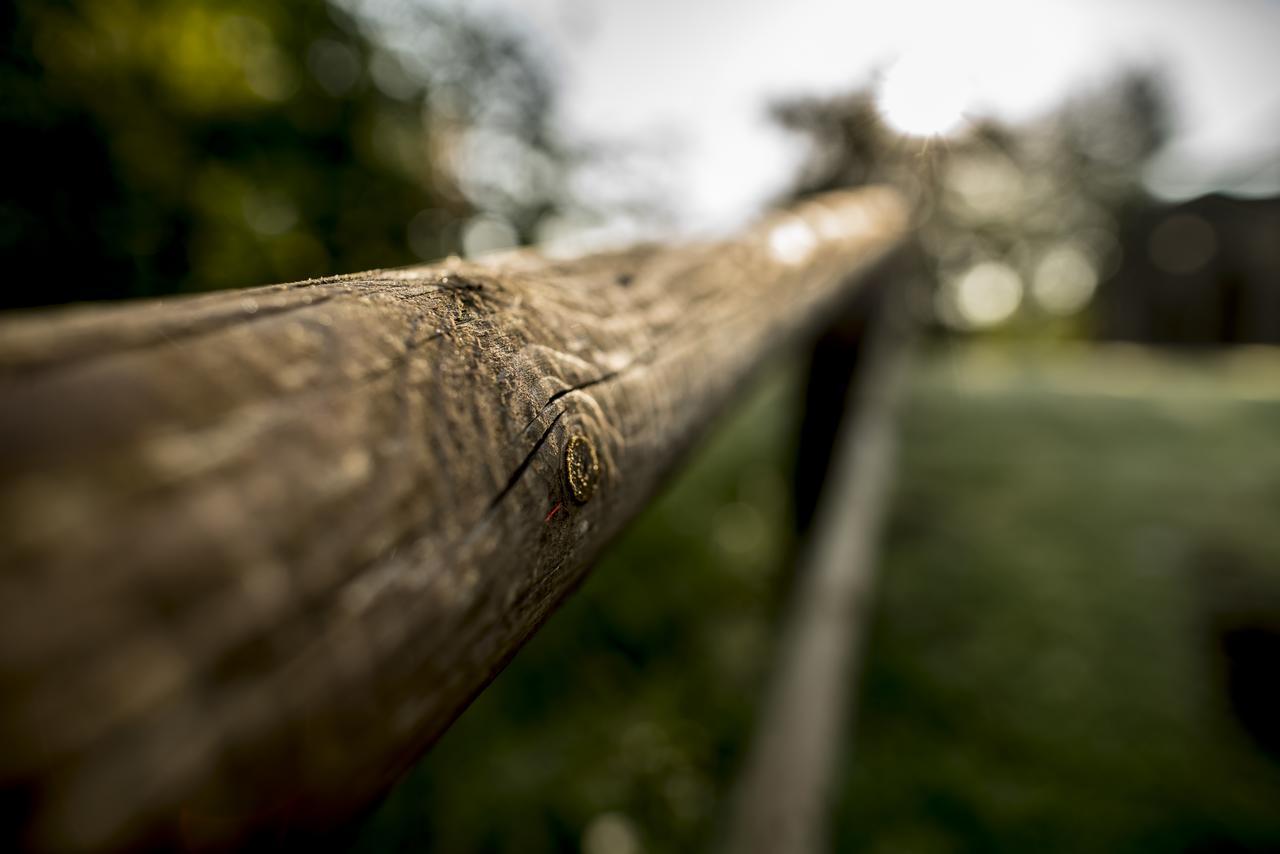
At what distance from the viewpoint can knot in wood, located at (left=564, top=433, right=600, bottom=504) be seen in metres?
0.52

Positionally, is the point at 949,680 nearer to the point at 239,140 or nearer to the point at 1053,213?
the point at 239,140

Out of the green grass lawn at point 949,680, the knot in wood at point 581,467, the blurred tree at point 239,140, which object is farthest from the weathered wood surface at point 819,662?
the blurred tree at point 239,140

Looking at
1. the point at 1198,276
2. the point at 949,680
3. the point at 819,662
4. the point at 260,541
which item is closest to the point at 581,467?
the point at 260,541

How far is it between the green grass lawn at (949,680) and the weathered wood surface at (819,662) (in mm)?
513

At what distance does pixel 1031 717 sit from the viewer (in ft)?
9.93

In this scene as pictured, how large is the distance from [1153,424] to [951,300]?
17.1 metres

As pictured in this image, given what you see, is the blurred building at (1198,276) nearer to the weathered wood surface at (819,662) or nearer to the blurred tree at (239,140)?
the weathered wood surface at (819,662)

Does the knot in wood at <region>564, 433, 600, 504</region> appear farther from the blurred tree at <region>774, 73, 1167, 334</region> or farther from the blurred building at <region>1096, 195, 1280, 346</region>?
the blurred building at <region>1096, 195, 1280, 346</region>

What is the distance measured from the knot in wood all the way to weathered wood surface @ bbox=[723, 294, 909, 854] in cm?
150

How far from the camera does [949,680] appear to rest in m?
3.29

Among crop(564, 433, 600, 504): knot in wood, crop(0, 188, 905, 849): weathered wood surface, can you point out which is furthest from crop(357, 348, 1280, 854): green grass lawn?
crop(0, 188, 905, 849): weathered wood surface

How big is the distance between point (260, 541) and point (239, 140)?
2.94 metres

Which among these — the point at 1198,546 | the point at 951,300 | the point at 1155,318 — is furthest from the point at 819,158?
the point at 1155,318

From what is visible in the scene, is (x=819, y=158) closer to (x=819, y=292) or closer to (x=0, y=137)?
(x=819, y=292)
